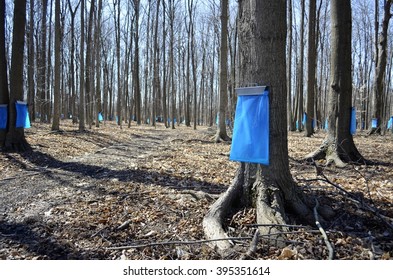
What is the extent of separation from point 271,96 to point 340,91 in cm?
382

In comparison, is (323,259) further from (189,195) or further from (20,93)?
(20,93)

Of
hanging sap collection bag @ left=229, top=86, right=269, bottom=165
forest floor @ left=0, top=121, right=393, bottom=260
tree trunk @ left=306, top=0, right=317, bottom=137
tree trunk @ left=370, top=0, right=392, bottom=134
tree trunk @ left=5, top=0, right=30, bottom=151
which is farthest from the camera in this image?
tree trunk @ left=370, top=0, right=392, bottom=134

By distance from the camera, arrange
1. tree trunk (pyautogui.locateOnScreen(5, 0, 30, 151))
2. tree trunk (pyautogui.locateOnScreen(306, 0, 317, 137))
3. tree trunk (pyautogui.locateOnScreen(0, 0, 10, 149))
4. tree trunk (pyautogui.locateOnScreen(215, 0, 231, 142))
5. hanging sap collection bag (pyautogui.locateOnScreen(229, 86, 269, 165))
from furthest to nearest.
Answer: tree trunk (pyautogui.locateOnScreen(306, 0, 317, 137)), tree trunk (pyautogui.locateOnScreen(215, 0, 231, 142)), tree trunk (pyautogui.locateOnScreen(0, 0, 10, 149)), tree trunk (pyautogui.locateOnScreen(5, 0, 30, 151)), hanging sap collection bag (pyautogui.locateOnScreen(229, 86, 269, 165))

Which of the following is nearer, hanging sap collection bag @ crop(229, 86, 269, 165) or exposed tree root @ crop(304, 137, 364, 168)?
hanging sap collection bag @ crop(229, 86, 269, 165)

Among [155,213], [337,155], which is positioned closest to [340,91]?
[337,155]

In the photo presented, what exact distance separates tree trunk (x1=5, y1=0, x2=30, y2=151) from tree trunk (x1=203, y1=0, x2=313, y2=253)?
7076 mm

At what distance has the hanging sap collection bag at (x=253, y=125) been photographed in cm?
316

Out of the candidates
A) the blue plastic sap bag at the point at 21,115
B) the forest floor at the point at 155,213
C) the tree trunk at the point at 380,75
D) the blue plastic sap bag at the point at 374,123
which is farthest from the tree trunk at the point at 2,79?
the tree trunk at the point at 380,75

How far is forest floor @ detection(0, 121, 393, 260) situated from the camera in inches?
110

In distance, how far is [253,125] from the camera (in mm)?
→ 3211

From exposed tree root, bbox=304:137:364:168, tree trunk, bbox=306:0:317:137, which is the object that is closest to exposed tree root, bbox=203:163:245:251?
exposed tree root, bbox=304:137:364:168

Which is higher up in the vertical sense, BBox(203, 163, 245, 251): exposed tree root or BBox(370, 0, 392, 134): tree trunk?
BBox(370, 0, 392, 134): tree trunk

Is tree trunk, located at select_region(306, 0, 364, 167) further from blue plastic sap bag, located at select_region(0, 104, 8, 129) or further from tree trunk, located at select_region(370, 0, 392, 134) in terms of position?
tree trunk, located at select_region(370, 0, 392, 134)

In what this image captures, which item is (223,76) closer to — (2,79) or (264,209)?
(2,79)
